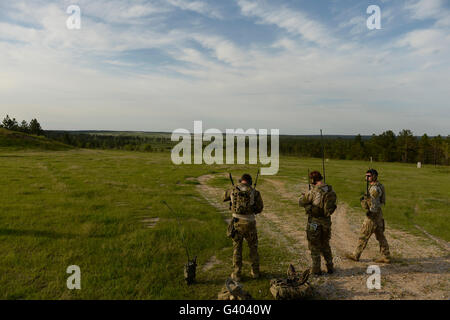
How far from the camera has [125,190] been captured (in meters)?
21.8

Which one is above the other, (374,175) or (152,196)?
(374,175)

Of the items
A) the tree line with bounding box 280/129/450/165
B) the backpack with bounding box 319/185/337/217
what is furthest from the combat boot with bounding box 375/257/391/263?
the tree line with bounding box 280/129/450/165

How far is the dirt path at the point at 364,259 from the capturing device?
7.83 metres

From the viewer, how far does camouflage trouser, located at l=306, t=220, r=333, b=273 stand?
8555mm

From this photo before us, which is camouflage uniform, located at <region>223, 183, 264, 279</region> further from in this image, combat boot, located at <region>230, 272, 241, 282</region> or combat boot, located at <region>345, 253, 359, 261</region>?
combat boot, located at <region>345, 253, 359, 261</region>

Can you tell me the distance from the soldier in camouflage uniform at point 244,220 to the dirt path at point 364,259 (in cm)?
225

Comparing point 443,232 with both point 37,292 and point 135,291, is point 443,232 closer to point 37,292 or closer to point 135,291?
point 135,291

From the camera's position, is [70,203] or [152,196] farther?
[152,196]

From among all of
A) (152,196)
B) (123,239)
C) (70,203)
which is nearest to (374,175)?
(123,239)

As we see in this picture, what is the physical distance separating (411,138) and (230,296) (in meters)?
107

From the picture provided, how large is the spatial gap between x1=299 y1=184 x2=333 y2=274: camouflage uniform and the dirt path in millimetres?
634

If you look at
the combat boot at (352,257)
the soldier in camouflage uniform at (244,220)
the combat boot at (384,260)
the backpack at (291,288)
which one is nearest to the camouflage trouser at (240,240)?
the soldier in camouflage uniform at (244,220)

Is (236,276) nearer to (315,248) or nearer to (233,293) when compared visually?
(233,293)
